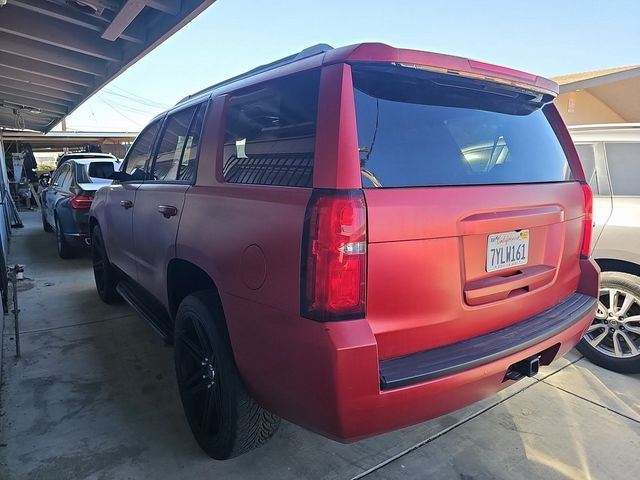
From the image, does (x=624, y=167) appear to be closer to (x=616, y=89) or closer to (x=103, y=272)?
(x=616, y=89)

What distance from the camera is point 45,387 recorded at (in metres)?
3.24

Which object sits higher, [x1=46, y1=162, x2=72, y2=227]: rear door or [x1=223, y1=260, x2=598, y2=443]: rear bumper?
[x1=46, y1=162, x2=72, y2=227]: rear door

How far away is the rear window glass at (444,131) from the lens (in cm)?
177

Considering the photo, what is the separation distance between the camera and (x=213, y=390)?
2330 millimetres

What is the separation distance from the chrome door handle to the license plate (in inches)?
69.9

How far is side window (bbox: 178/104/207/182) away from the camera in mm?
2676

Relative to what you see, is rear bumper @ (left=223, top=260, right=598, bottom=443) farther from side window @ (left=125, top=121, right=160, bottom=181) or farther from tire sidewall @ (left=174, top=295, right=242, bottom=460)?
side window @ (left=125, top=121, right=160, bottom=181)

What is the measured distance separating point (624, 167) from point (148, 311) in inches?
157

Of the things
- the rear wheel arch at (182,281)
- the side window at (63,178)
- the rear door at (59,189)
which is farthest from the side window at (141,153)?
the side window at (63,178)

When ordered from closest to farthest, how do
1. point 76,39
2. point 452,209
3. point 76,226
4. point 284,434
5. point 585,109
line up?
point 452,209 < point 284,434 < point 76,39 < point 76,226 < point 585,109

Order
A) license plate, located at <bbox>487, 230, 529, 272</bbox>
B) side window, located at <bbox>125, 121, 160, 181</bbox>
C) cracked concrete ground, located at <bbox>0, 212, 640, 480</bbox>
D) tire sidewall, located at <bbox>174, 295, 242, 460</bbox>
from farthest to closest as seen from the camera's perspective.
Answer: side window, located at <bbox>125, 121, 160, 181</bbox> → cracked concrete ground, located at <bbox>0, 212, 640, 480</bbox> → tire sidewall, located at <bbox>174, 295, 242, 460</bbox> → license plate, located at <bbox>487, 230, 529, 272</bbox>

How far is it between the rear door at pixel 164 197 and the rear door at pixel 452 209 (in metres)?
1.33

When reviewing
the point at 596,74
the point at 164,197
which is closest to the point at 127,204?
the point at 164,197

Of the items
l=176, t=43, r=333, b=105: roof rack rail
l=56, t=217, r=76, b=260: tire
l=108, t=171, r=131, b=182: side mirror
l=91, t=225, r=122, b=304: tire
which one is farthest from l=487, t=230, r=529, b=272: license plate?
l=56, t=217, r=76, b=260: tire
